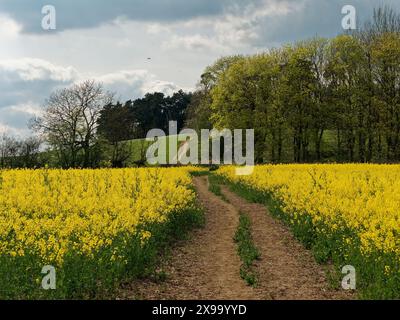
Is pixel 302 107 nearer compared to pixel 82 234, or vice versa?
pixel 82 234

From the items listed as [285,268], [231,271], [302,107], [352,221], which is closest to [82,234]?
[231,271]

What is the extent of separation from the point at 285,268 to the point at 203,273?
204 centimetres

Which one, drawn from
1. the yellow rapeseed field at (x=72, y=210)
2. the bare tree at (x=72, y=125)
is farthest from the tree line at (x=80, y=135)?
the yellow rapeseed field at (x=72, y=210)

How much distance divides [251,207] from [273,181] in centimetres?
309

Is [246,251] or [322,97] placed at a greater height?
[322,97]

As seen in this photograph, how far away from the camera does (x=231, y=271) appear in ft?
36.0

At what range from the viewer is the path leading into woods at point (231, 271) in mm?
9305

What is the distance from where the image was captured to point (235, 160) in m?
53.2

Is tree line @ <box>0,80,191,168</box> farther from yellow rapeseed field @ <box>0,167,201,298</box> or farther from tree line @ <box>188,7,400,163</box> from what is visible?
yellow rapeseed field @ <box>0,167,201,298</box>

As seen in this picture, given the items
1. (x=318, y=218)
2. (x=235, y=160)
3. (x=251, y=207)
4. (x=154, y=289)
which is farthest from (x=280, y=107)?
(x=154, y=289)

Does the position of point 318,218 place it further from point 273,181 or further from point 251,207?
point 273,181

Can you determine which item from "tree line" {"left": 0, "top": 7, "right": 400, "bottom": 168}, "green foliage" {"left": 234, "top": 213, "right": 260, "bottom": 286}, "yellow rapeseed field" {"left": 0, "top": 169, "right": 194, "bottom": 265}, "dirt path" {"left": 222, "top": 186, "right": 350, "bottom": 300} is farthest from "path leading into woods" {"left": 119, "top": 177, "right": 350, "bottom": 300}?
"tree line" {"left": 0, "top": 7, "right": 400, "bottom": 168}

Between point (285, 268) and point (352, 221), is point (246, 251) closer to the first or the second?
point (285, 268)

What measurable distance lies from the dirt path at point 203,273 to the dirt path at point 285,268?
64cm
